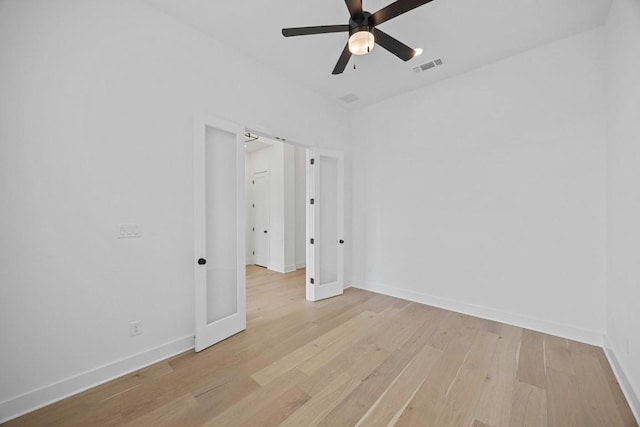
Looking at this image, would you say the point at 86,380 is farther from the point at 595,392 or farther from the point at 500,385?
the point at 595,392

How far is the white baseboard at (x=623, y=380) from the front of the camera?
5.70 feet

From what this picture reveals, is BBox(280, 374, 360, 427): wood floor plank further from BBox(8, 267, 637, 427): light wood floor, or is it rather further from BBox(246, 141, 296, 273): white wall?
BBox(246, 141, 296, 273): white wall

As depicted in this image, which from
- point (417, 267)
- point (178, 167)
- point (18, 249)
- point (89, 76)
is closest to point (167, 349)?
point (18, 249)

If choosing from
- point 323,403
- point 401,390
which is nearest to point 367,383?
point 401,390

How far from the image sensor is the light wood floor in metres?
1.71

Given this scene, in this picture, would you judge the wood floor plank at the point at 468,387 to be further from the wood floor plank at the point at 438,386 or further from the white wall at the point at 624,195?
the white wall at the point at 624,195

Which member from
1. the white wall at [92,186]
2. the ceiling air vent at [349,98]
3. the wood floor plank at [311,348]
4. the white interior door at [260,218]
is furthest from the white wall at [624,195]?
the white interior door at [260,218]

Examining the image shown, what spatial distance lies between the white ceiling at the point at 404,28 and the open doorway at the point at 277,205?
281cm

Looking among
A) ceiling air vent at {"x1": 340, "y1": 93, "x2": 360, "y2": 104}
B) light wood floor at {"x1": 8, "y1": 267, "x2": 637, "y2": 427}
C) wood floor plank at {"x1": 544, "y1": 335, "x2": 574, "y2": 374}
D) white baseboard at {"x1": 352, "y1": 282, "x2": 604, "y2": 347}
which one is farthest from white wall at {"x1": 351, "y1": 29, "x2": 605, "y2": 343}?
light wood floor at {"x1": 8, "y1": 267, "x2": 637, "y2": 427}

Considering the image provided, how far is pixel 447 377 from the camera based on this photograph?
214 cm

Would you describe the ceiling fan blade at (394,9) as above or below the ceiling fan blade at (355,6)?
below

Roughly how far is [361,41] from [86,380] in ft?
11.5

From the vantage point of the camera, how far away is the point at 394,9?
1871mm

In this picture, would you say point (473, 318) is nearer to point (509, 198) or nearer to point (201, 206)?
point (509, 198)
